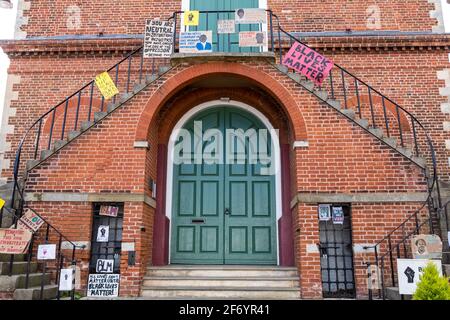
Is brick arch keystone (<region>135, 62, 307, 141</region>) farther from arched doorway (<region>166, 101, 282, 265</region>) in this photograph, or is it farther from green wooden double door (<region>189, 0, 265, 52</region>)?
green wooden double door (<region>189, 0, 265, 52</region>)

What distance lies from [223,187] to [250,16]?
3.88 meters

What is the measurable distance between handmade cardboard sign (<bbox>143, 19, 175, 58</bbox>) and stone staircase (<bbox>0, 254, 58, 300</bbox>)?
4.75 m

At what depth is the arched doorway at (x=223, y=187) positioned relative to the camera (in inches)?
315

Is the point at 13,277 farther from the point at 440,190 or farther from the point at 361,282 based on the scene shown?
the point at 440,190

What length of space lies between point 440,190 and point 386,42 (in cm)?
404

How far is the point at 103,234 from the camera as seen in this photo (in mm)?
7160

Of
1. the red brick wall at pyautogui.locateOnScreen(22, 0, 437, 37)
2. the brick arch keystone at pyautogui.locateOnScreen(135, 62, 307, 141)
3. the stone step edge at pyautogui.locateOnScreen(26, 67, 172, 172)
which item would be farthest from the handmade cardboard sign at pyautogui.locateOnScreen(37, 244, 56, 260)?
the red brick wall at pyautogui.locateOnScreen(22, 0, 437, 37)

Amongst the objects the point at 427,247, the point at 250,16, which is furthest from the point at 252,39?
the point at 427,247

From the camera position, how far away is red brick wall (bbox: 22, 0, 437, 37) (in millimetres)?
9641

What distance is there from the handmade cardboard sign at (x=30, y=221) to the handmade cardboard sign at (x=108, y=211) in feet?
Result: 3.52

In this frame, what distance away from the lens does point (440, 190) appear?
6.97 meters

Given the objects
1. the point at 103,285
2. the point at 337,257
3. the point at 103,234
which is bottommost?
the point at 103,285

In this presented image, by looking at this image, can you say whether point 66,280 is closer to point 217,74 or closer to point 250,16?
point 217,74
